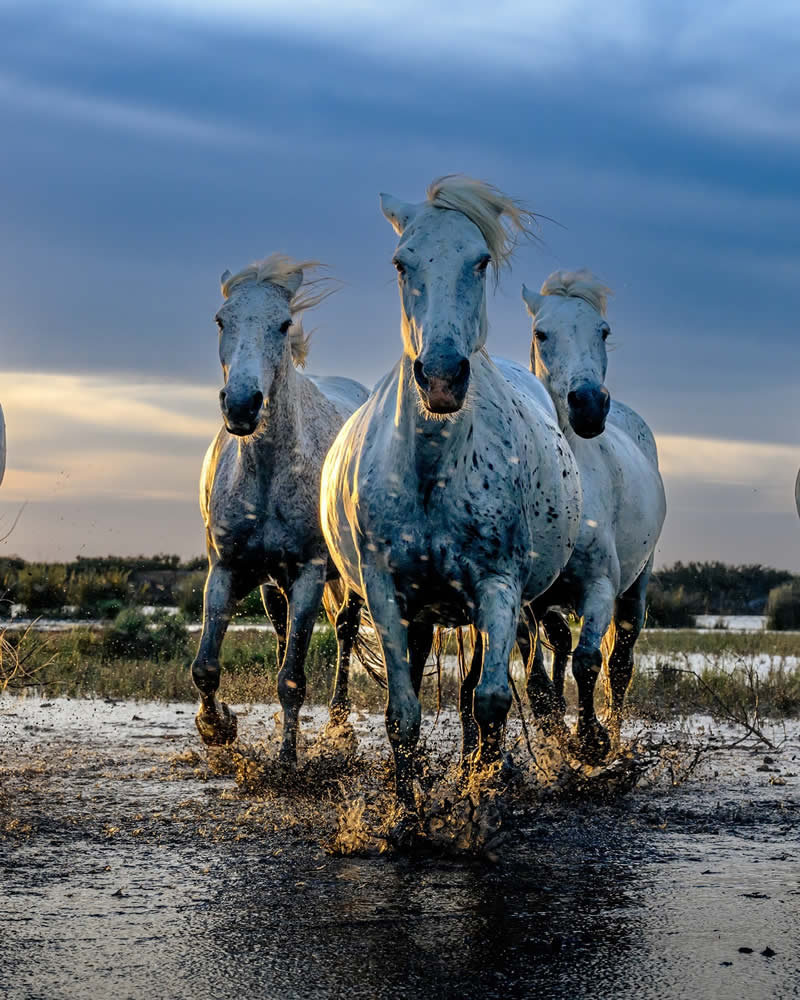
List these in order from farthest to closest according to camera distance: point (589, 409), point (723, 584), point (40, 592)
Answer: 1. point (723, 584)
2. point (40, 592)
3. point (589, 409)

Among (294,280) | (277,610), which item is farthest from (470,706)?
(277,610)

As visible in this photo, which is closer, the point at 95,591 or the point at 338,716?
→ the point at 338,716

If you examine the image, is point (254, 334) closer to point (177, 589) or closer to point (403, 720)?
point (403, 720)

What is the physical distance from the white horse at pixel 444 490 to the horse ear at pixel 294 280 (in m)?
2.18

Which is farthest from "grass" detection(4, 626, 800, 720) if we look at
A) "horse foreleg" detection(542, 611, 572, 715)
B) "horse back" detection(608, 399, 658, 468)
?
"horse foreleg" detection(542, 611, 572, 715)

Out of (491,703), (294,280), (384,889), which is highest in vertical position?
(294,280)

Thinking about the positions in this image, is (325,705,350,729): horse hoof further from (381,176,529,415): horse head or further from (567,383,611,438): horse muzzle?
(381,176,529,415): horse head

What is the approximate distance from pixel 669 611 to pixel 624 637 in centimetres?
1994

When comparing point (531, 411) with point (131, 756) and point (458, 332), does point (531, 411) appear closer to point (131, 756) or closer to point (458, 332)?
point (458, 332)

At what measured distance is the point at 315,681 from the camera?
496 inches

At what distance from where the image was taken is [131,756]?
8242 mm

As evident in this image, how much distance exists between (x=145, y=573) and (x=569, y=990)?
32592mm

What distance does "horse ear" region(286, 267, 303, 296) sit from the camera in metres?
7.44

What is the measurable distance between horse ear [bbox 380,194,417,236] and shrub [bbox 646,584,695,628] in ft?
73.3
